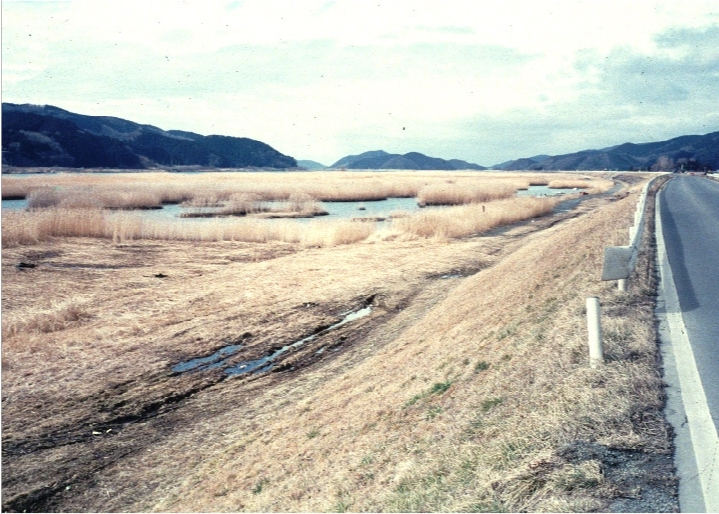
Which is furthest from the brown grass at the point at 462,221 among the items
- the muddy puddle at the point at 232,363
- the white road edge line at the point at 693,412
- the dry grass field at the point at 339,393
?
the white road edge line at the point at 693,412

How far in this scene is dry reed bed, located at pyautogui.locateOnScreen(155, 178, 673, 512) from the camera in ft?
14.9

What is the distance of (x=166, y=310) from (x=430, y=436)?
34.5 ft

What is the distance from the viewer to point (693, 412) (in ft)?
17.2

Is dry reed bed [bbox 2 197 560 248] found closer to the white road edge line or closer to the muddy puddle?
the muddy puddle

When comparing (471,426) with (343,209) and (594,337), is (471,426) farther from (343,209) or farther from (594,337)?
(343,209)

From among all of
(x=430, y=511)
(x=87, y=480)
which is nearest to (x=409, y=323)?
(x=87, y=480)

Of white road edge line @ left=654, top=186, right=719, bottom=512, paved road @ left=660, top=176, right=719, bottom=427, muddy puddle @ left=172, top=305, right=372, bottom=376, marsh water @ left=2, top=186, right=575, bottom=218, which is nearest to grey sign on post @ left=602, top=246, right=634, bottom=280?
white road edge line @ left=654, top=186, right=719, bottom=512

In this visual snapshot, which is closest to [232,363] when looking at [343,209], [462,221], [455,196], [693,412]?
[693,412]

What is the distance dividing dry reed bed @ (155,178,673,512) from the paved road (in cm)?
50

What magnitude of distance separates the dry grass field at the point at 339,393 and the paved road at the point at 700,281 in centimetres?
51

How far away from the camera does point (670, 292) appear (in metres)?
9.84

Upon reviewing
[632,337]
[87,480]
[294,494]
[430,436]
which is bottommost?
[87,480]

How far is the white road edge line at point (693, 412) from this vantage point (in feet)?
13.7

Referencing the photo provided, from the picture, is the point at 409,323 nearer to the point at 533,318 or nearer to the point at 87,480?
the point at 533,318
